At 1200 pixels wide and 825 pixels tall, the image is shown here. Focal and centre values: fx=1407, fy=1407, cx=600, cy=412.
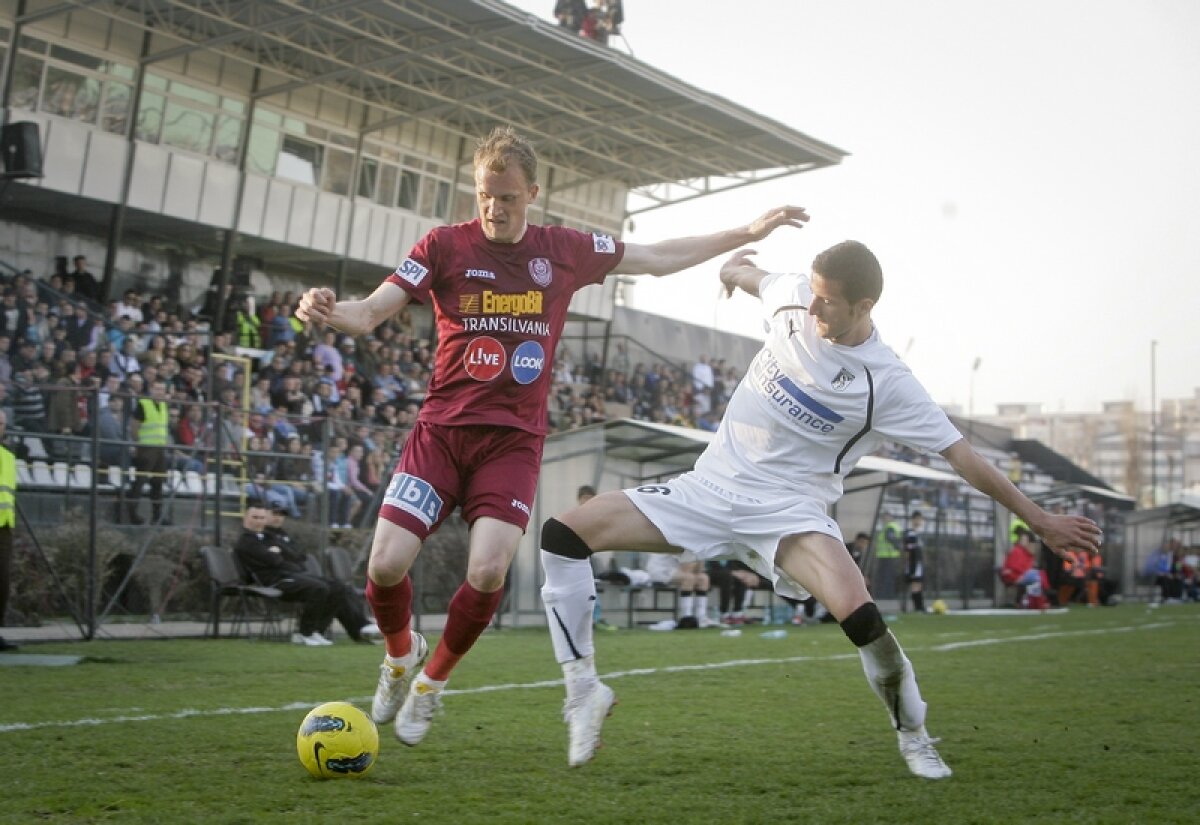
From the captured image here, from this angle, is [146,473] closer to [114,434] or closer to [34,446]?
[114,434]

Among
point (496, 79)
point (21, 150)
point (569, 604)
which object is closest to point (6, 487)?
point (21, 150)

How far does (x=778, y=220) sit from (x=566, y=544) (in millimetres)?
1879

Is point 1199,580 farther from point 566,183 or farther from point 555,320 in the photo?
point 555,320

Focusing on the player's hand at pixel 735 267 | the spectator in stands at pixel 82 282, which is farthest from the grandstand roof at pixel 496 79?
the player's hand at pixel 735 267

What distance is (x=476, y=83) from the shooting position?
33.2 meters

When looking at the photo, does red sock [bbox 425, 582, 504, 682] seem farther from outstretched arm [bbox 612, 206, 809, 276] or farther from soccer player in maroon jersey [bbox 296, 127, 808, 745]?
outstretched arm [bbox 612, 206, 809, 276]

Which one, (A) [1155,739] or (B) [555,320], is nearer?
(B) [555,320]

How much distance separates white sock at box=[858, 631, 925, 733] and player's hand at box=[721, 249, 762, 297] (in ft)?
6.40

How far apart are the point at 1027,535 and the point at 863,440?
24.6 metres

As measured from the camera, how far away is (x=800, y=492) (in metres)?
6.18

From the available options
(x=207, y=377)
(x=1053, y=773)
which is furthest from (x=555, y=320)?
(x=207, y=377)

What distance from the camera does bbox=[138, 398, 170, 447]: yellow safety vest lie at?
47.5 feet

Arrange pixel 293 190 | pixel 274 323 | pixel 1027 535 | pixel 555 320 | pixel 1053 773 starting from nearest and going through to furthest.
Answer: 1. pixel 1053 773
2. pixel 555 320
3. pixel 274 323
4. pixel 1027 535
5. pixel 293 190

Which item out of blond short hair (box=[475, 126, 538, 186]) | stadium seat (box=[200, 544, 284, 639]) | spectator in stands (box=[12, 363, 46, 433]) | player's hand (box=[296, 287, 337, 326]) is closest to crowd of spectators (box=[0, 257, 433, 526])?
spectator in stands (box=[12, 363, 46, 433])
